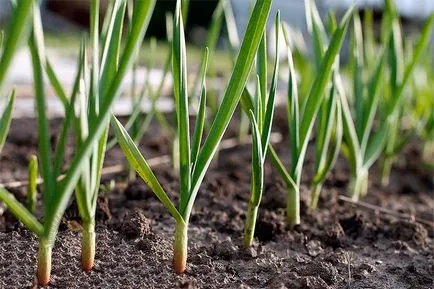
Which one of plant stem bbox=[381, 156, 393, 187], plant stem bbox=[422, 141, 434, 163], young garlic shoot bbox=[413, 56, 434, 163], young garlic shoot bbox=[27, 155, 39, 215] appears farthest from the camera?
plant stem bbox=[422, 141, 434, 163]

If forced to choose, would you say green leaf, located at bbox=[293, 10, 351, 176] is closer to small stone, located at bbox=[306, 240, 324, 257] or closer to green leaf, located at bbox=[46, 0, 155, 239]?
small stone, located at bbox=[306, 240, 324, 257]

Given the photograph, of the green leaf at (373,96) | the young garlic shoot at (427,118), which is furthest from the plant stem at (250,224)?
the young garlic shoot at (427,118)

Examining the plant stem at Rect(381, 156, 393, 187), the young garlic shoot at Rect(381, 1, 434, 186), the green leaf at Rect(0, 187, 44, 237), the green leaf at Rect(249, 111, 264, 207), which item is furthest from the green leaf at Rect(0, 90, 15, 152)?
the plant stem at Rect(381, 156, 393, 187)

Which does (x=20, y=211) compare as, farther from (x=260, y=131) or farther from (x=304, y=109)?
(x=304, y=109)

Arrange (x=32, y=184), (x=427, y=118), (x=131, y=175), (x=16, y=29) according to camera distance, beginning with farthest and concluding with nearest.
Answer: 1. (x=427, y=118)
2. (x=131, y=175)
3. (x=32, y=184)
4. (x=16, y=29)

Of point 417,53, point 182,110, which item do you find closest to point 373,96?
point 417,53

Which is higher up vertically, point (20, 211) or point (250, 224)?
point (20, 211)

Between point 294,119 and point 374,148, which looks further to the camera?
point 374,148
